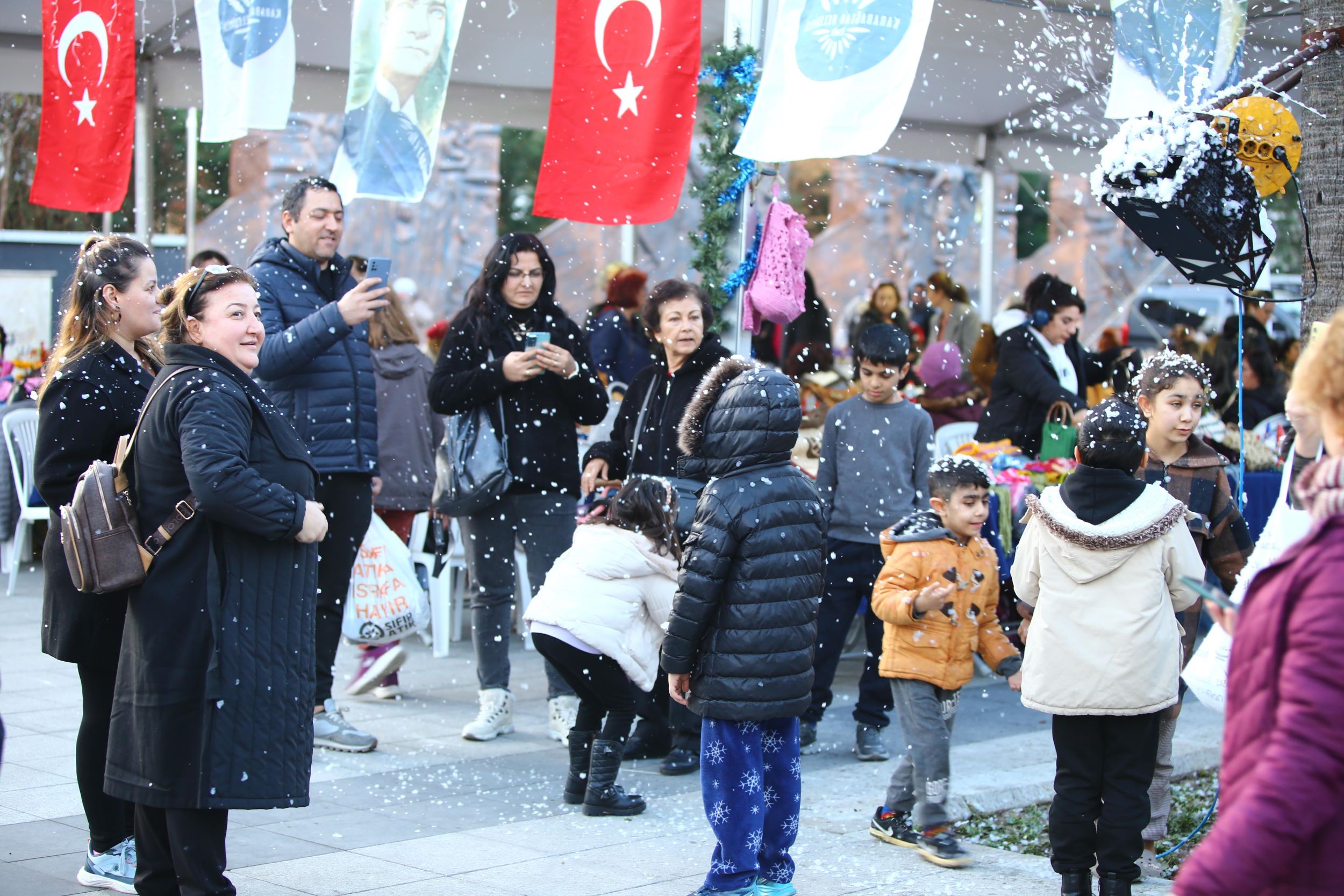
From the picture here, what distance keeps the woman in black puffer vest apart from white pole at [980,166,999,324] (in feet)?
29.4

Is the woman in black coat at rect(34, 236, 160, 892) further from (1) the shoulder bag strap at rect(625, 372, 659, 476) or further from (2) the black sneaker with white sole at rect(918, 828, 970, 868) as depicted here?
(2) the black sneaker with white sole at rect(918, 828, 970, 868)

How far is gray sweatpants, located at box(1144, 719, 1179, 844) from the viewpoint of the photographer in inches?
188

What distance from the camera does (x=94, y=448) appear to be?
4.30 metres

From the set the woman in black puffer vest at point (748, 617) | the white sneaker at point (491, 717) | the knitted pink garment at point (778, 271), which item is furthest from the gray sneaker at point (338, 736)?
the knitted pink garment at point (778, 271)

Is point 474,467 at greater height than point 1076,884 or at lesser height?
greater

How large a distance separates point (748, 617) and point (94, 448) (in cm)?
211

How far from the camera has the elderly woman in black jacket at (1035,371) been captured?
7965 mm

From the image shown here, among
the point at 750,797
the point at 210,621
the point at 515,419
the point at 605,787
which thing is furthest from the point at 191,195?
the point at 750,797

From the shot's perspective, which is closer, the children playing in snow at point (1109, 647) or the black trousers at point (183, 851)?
the black trousers at point (183, 851)

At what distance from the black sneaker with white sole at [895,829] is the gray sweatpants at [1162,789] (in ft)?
2.68

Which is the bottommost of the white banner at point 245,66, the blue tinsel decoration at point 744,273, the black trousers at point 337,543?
the black trousers at point 337,543

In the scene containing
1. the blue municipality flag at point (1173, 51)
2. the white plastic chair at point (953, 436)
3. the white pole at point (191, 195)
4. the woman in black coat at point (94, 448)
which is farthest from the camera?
the white pole at point (191, 195)

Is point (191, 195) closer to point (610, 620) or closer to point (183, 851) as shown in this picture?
point (610, 620)

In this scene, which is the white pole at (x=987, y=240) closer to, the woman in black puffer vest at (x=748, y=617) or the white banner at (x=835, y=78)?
the white banner at (x=835, y=78)
